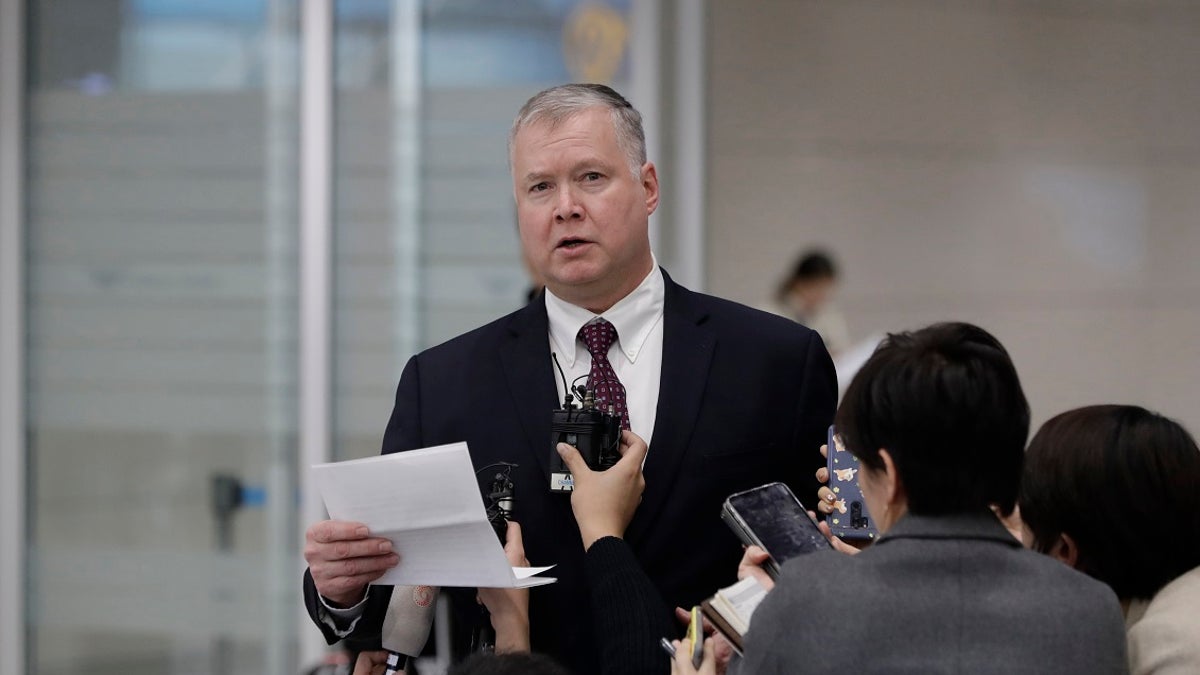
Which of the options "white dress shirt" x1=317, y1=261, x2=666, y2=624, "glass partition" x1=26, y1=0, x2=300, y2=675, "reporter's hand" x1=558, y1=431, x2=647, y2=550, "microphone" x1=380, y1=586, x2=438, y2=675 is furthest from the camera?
"glass partition" x1=26, y1=0, x2=300, y2=675

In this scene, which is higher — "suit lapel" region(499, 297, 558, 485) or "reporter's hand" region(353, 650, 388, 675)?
"suit lapel" region(499, 297, 558, 485)

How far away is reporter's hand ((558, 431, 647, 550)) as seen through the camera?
2088mm

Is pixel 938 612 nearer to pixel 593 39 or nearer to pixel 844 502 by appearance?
pixel 844 502

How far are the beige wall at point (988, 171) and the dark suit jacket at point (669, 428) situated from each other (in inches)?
130

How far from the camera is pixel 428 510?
77.9 inches

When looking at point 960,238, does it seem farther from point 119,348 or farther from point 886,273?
point 119,348

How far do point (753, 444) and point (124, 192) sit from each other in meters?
3.89

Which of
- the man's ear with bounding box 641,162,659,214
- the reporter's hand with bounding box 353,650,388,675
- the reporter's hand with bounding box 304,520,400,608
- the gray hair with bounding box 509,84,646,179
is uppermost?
the gray hair with bounding box 509,84,646,179

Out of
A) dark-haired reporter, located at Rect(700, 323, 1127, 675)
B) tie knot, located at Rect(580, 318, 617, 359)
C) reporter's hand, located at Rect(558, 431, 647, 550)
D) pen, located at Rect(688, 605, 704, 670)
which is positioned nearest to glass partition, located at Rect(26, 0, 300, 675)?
tie knot, located at Rect(580, 318, 617, 359)

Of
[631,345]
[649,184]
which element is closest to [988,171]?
[649,184]

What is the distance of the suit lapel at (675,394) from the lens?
228 centimetres

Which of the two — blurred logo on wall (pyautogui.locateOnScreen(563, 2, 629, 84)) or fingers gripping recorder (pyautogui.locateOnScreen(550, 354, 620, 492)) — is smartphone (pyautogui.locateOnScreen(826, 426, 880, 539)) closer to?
fingers gripping recorder (pyautogui.locateOnScreen(550, 354, 620, 492))

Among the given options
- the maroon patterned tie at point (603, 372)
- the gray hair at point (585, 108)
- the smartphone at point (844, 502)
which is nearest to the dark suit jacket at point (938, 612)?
the smartphone at point (844, 502)

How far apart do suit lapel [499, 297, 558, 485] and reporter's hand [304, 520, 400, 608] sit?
1.14 feet
